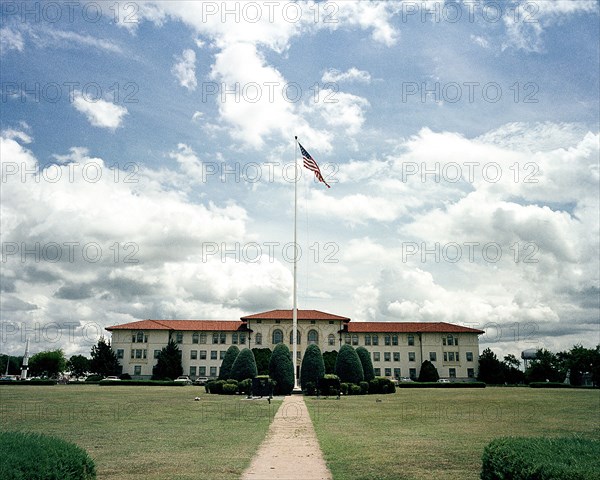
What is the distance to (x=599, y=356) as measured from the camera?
227 feet

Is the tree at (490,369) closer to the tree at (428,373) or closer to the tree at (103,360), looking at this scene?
the tree at (428,373)

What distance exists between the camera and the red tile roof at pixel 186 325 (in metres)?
79.9

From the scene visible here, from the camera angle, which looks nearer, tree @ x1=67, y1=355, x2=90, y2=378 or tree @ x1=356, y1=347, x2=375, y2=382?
tree @ x1=356, y1=347, x2=375, y2=382

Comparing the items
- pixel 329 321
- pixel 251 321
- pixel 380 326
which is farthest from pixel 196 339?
pixel 380 326

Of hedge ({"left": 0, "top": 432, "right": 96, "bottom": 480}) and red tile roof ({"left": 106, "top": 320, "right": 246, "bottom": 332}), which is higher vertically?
red tile roof ({"left": 106, "top": 320, "right": 246, "bottom": 332})

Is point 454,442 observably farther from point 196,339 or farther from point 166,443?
point 196,339

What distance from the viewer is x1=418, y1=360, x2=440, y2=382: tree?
7319 centimetres

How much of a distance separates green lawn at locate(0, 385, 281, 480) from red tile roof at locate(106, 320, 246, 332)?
53.4 meters

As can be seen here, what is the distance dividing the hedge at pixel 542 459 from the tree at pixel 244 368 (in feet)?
117

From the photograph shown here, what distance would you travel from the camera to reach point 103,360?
72.9 m

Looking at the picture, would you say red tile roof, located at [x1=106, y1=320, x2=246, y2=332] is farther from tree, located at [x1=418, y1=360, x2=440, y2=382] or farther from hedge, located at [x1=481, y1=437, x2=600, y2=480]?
hedge, located at [x1=481, y1=437, x2=600, y2=480]

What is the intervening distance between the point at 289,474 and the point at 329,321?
68641 mm

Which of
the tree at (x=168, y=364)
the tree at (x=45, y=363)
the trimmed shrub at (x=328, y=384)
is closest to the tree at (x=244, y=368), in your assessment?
the trimmed shrub at (x=328, y=384)

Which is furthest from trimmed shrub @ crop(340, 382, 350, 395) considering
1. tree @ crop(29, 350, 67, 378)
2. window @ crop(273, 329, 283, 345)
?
tree @ crop(29, 350, 67, 378)
